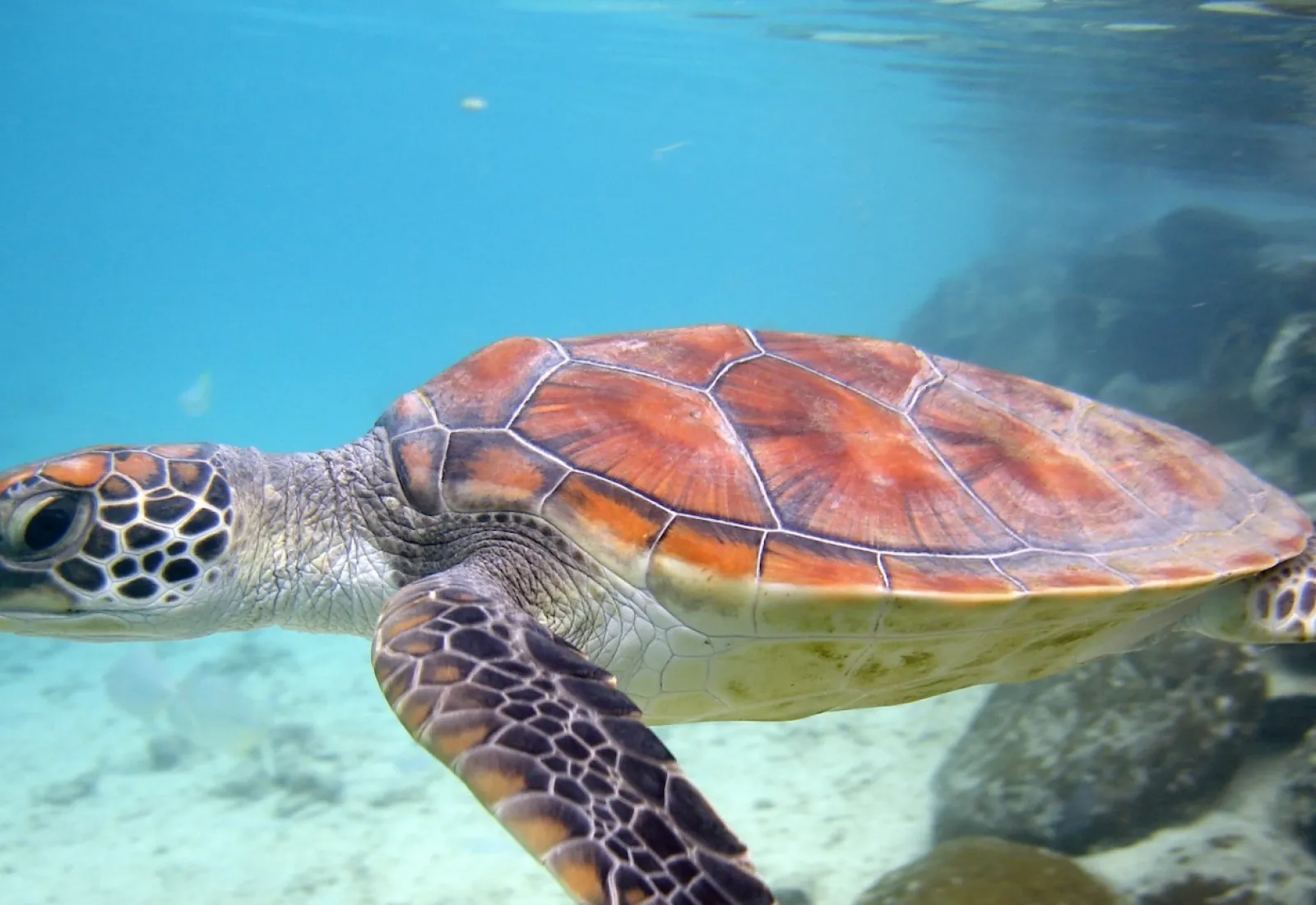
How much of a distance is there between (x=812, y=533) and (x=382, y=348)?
95.6 metres

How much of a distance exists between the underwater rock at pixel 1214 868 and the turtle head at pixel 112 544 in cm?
457

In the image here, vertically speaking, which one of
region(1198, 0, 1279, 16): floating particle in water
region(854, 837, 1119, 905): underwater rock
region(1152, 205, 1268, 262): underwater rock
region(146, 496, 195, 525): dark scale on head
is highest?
region(1198, 0, 1279, 16): floating particle in water

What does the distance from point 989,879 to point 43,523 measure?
4.56 metres

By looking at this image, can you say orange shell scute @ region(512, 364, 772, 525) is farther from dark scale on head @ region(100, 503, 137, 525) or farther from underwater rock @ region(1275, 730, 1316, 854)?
underwater rock @ region(1275, 730, 1316, 854)

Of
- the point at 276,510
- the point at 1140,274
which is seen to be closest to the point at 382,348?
the point at 1140,274

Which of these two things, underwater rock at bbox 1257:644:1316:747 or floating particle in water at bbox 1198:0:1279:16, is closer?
underwater rock at bbox 1257:644:1316:747

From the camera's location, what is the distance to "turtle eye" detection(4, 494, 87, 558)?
265cm

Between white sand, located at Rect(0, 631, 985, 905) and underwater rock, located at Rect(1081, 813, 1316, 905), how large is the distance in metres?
1.61

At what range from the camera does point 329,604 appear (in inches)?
124

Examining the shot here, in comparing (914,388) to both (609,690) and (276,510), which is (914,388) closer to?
(609,690)

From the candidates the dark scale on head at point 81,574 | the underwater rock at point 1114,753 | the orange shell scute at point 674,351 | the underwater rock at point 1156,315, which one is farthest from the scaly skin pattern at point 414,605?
the underwater rock at point 1156,315

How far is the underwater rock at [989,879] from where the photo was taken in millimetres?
3957

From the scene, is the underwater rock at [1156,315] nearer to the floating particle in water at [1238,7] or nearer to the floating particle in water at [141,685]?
the floating particle in water at [1238,7]

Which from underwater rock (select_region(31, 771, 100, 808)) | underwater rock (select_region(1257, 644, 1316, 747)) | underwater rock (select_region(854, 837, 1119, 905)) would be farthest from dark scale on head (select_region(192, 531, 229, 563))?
underwater rock (select_region(31, 771, 100, 808))
